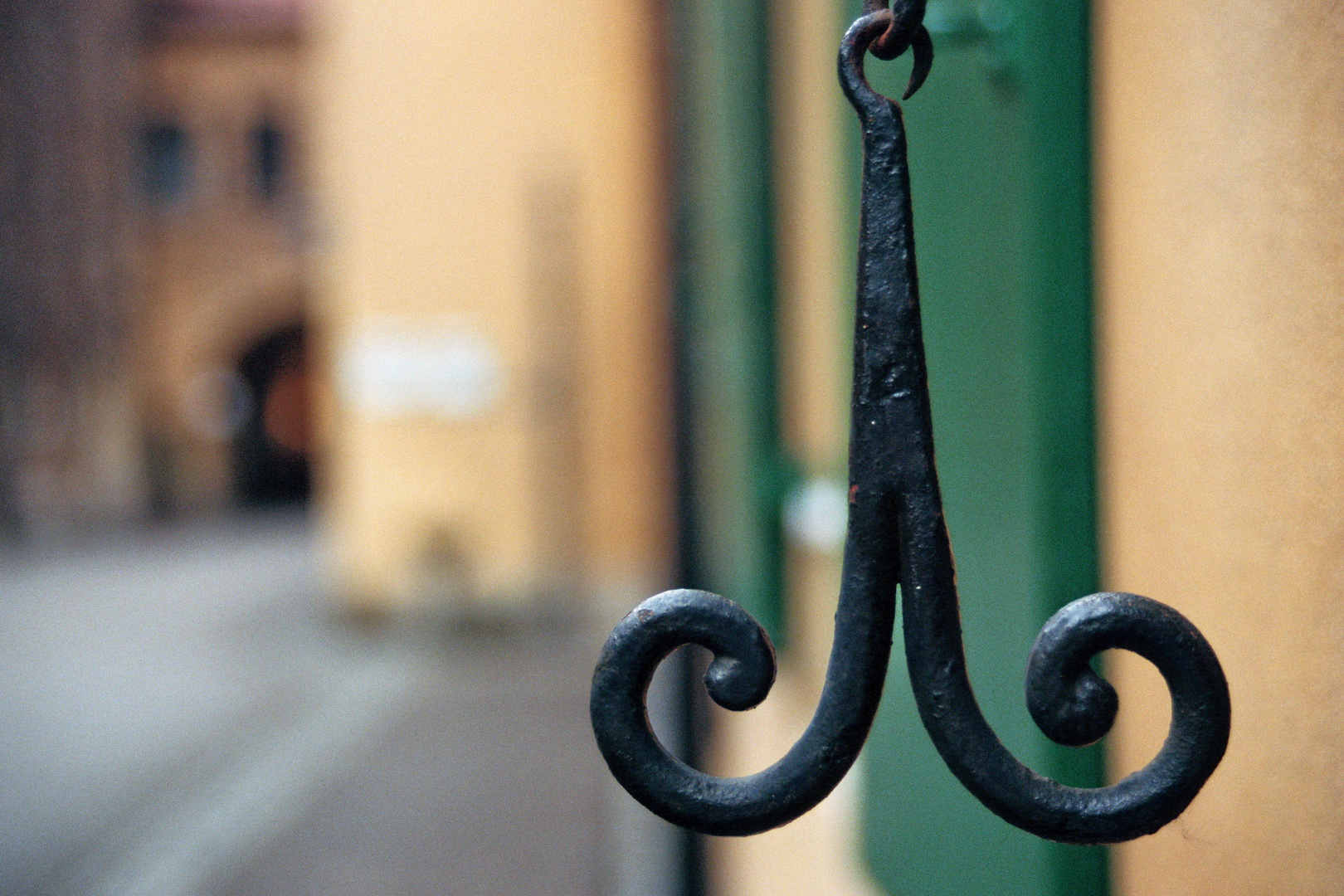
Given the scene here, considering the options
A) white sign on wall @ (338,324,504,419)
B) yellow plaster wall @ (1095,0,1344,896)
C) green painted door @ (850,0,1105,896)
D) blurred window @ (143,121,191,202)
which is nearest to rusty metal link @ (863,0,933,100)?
yellow plaster wall @ (1095,0,1344,896)

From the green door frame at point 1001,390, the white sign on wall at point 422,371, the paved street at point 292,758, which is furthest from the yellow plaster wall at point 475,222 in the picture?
the green door frame at point 1001,390

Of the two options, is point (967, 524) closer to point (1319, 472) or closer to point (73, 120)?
point (1319, 472)

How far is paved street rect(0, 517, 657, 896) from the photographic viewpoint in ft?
13.8

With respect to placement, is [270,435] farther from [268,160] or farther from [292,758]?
[292,758]

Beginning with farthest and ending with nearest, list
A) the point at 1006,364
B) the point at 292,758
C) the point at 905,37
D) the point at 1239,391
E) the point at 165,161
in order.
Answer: the point at 165,161 → the point at 292,758 → the point at 1006,364 → the point at 1239,391 → the point at 905,37

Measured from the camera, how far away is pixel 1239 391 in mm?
637

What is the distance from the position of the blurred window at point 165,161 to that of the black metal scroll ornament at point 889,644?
20.0 m

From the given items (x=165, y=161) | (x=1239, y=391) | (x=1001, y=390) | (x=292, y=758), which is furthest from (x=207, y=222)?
(x=1239, y=391)

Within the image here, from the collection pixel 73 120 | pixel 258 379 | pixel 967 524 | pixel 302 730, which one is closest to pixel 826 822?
pixel 967 524

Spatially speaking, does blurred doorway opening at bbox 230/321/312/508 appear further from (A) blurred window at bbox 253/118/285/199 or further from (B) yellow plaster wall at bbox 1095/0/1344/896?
(B) yellow plaster wall at bbox 1095/0/1344/896

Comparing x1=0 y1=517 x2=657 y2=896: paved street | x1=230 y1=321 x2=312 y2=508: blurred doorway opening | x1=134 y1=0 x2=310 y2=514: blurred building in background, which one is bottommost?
x1=0 y1=517 x2=657 y2=896: paved street

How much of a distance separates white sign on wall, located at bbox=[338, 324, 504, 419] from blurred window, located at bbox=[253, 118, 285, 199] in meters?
11.6

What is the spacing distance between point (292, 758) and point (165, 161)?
15501mm

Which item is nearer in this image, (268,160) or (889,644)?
(889,644)
